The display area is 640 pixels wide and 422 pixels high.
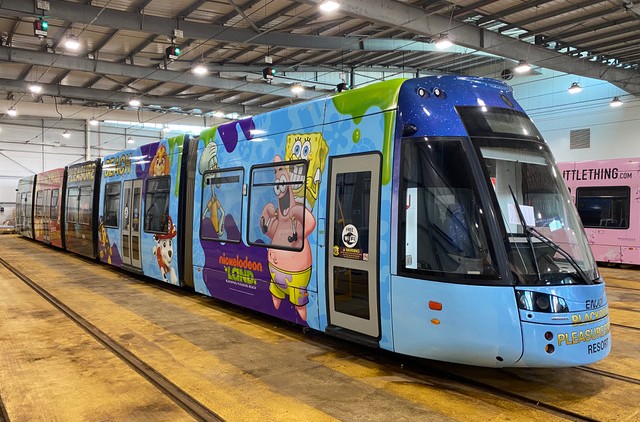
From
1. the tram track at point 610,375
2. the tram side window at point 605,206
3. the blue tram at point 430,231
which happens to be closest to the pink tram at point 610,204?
the tram side window at point 605,206

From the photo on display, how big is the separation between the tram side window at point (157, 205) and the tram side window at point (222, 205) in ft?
5.28

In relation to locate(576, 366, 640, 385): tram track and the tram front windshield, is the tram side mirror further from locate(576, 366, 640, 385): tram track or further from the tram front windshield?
locate(576, 366, 640, 385): tram track

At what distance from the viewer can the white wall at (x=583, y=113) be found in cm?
2045

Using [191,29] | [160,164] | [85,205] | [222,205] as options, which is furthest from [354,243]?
[85,205]

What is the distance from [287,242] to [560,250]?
3.19 metres

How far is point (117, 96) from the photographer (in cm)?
2291

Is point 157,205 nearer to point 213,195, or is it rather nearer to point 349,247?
point 213,195

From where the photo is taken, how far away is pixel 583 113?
21.7 metres

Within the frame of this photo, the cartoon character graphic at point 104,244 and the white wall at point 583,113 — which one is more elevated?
the white wall at point 583,113

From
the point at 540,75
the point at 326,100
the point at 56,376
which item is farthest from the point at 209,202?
the point at 540,75

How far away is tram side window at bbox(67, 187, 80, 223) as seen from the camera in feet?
51.3

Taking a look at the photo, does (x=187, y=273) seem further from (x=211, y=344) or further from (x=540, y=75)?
(x=540, y=75)

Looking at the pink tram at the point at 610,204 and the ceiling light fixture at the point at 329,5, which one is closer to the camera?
the ceiling light fixture at the point at 329,5

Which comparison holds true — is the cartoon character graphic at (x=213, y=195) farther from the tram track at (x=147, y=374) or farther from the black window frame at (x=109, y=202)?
the black window frame at (x=109, y=202)
